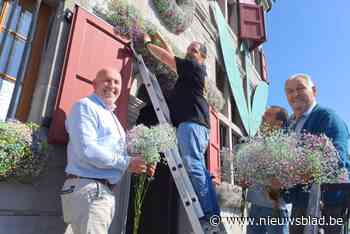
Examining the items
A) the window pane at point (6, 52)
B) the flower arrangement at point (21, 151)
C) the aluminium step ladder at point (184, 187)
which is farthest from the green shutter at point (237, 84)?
the flower arrangement at point (21, 151)

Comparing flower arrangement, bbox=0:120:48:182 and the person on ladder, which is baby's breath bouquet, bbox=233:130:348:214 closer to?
the person on ladder

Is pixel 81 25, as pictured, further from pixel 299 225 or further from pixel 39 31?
pixel 299 225

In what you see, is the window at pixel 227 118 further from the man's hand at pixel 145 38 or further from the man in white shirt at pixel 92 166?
the man in white shirt at pixel 92 166

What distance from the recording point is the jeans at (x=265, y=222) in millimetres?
2033

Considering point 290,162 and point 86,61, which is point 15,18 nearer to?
point 86,61

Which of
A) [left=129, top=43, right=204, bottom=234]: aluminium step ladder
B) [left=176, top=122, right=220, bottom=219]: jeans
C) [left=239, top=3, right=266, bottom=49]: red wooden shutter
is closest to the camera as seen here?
[left=129, top=43, right=204, bottom=234]: aluminium step ladder

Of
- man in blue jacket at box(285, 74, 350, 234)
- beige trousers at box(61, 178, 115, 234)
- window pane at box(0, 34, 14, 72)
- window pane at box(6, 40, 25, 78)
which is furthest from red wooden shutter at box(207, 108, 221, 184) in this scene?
window pane at box(0, 34, 14, 72)

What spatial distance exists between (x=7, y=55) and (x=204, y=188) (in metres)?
2.03

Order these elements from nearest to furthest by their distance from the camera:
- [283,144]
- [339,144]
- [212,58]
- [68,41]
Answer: [283,144] → [339,144] → [68,41] → [212,58]

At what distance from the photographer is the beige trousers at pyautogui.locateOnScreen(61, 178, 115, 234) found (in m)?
2.03

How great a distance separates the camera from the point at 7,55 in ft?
9.02

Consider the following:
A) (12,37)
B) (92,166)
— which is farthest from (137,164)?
(12,37)

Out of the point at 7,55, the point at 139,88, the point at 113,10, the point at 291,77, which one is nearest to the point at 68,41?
the point at 7,55

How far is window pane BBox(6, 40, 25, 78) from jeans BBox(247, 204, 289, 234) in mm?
2284
